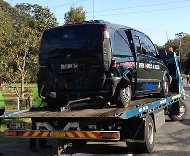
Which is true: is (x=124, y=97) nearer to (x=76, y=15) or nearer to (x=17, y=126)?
(x=17, y=126)

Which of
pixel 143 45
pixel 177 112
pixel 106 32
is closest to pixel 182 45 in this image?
pixel 177 112

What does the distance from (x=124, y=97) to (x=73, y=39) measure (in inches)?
62.3

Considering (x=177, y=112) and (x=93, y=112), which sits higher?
(x=93, y=112)

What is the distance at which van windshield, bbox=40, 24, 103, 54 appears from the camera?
830 cm

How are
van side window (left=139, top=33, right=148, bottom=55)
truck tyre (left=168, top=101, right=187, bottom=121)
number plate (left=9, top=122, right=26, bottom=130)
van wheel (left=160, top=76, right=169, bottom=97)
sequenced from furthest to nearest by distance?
truck tyre (left=168, top=101, right=187, bottom=121)
van wheel (left=160, top=76, right=169, bottom=97)
van side window (left=139, top=33, right=148, bottom=55)
number plate (left=9, top=122, right=26, bottom=130)

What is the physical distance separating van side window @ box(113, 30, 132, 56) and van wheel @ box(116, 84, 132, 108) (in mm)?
755

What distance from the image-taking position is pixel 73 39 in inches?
334

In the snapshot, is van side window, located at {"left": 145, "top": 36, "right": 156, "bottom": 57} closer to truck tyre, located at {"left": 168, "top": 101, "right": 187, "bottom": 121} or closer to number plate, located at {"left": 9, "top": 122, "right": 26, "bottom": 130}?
truck tyre, located at {"left": 168, "top": 101, "right": 187, "bottom": 121}

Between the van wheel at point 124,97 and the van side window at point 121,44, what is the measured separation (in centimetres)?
75

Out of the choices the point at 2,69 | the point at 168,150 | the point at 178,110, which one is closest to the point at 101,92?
the point at 168,150

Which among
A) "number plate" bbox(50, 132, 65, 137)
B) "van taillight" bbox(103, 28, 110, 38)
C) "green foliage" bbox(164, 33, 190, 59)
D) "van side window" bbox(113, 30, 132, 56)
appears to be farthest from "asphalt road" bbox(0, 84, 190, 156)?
"green foliage" bbox(164, 33, 190, 59)

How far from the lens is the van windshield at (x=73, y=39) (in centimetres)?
830

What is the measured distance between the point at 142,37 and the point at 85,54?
2.64 metres

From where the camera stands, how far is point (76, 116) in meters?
7.49
